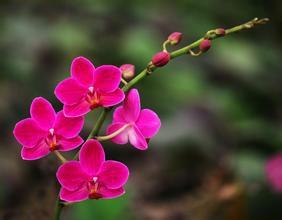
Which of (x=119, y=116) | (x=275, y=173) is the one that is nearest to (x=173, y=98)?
(x=275, y=173)

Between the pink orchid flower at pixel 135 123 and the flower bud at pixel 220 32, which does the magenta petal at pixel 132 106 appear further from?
the flower bud at pixel 220 32

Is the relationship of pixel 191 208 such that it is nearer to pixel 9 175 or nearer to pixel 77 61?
pixel 9 175

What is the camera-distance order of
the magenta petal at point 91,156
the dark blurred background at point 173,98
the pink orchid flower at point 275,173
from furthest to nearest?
the dark blurred background at point 173,98 < the pink orchid flower at point 275,173 < the magenta petal at point 91,156

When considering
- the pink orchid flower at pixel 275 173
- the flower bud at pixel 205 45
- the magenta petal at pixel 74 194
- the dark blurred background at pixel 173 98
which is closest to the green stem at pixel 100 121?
the magenta petal at pixel 74 194

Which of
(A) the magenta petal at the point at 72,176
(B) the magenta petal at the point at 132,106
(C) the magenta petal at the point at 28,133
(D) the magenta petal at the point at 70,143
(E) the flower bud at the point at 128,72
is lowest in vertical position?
(A) the magenta petal at the point at 72,176

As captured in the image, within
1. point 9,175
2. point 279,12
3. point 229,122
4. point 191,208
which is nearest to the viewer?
point 191,208

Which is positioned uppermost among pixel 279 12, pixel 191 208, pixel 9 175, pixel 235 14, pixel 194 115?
pixel 235 14

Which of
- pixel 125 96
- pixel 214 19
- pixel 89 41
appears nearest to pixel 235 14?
pixel 214 19
